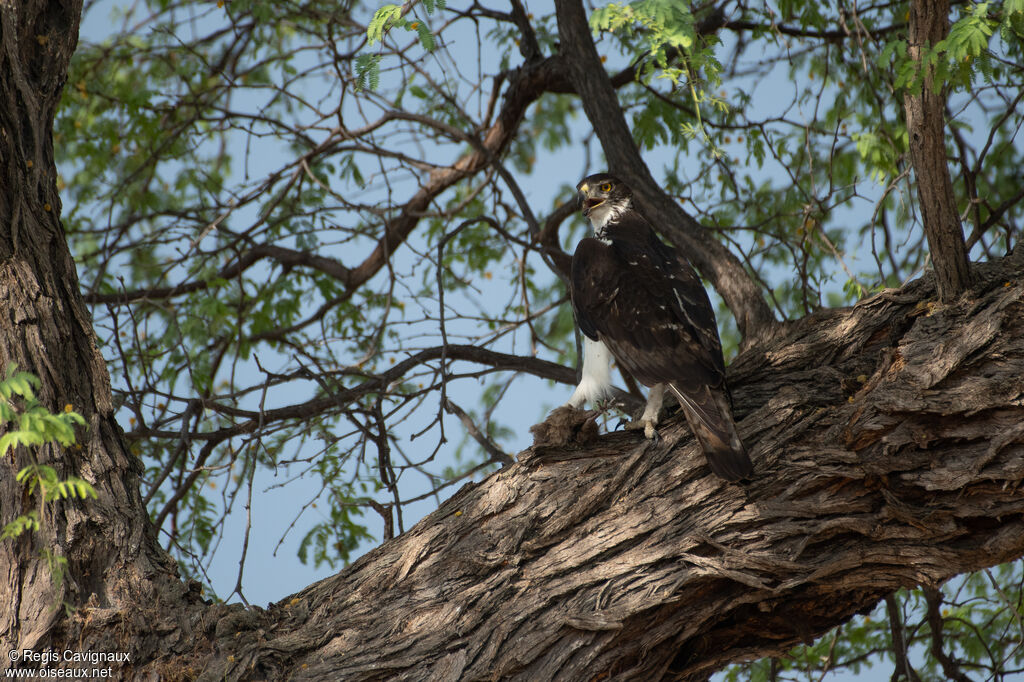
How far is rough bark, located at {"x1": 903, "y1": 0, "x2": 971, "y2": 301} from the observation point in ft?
10.8

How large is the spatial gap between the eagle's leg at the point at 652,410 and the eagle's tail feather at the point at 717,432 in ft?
0.78

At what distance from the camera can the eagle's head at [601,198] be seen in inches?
181

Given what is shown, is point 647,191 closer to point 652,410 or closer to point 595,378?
point 595,378

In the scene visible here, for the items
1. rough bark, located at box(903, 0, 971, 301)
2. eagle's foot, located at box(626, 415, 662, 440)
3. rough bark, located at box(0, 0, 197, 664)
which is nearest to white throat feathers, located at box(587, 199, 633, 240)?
eagle's foot, located at box(626, 415, 662, 440)

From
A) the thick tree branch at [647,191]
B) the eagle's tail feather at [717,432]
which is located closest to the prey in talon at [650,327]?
the eagle's tail feather at [717,432]

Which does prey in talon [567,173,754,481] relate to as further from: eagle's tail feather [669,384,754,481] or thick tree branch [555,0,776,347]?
thick tree branch [555,0,776,347]

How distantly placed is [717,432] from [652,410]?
529mm

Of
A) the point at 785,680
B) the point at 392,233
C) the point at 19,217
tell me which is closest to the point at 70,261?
Answer: the point at 19,217

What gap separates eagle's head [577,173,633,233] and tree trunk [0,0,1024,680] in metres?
1.30

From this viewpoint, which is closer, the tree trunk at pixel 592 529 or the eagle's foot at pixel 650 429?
the tree trunk at pixel 592 529

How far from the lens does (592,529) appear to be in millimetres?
3365

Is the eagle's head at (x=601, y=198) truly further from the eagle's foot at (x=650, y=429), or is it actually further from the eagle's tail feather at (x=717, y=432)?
the eagle's tail feather at (x=717, y=432)

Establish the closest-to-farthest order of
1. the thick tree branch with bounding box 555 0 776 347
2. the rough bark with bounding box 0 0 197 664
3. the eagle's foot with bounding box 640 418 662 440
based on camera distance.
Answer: the rough bark with bounding box 0 0 197 664, the eagle's foot with bounding box 640 418 662 440, the thick tree branch with bounding box 555 0 776 347

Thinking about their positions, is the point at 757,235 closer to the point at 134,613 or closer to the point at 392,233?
the point at 392,233
